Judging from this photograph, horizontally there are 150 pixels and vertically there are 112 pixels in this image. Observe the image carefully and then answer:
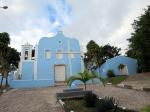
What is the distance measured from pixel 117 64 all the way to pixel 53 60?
10.6m

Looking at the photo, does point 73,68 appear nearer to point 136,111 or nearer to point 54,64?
point 54,64

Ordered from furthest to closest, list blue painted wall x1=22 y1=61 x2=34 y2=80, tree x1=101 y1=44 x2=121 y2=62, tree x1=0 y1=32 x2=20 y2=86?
tree x1=101 y1=44 x2=121 y2=62, blue painted wall x1=22 y1=61 x2=34 y2=80, tree x1=0 y1=32 x2=20 y2=86

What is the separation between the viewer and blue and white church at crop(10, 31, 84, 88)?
3062 centimetres

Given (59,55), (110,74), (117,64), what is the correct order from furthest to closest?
(117,64)
(110,74)
(59,55)

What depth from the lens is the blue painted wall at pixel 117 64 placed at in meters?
34.0

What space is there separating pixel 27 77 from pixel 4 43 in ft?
19.1

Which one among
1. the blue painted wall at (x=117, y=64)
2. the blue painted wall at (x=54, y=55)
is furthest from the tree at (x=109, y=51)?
the blue painted wall at (x=54, y=55)

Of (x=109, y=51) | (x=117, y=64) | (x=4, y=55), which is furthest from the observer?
(x=109, y=51)

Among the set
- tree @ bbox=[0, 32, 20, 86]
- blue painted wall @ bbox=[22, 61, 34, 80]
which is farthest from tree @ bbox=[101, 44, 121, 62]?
tree @ bbox=[0, 32, 20, 86]

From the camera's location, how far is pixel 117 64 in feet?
112

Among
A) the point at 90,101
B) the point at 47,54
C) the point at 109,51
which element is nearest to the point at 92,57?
the point at 47,54

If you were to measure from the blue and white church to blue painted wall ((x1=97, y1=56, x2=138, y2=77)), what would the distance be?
438 cm

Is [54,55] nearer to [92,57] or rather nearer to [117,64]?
[92,57]

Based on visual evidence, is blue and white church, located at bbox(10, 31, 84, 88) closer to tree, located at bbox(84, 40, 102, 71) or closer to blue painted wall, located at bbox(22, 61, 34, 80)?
blue painted wall, located at bbox(22, 61, 34, 80)
